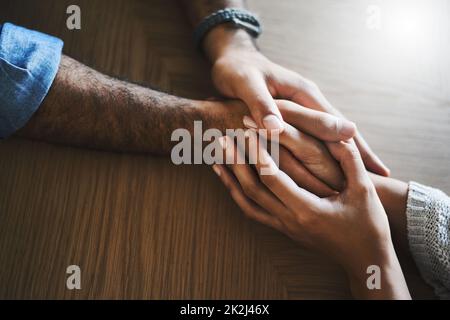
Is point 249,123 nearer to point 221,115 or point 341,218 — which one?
point 221,115

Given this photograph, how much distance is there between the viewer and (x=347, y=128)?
59cm

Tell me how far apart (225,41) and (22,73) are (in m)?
0.35

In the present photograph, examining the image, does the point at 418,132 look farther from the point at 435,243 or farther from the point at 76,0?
the point at 76,0

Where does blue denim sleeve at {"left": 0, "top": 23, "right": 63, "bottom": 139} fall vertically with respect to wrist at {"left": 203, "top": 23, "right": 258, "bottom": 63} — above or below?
below

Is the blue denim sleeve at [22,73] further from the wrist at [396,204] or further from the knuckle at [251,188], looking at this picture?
the wrist at [396,204]

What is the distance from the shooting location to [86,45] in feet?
2.27

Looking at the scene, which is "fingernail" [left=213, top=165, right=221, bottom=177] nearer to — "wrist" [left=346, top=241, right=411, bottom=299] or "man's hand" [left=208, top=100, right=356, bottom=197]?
"man's hand" [left=208, top=100, right=356, bottom=197]

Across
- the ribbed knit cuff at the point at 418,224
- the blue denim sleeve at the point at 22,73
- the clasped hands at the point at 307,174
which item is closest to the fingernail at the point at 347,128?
the clasped hands at the point at 307,174

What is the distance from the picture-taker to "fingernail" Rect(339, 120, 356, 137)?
593 mm

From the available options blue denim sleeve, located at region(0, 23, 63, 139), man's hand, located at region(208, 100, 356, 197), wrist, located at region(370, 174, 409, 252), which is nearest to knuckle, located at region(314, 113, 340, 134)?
man's hand, located at region(208, 100, 356, 197)

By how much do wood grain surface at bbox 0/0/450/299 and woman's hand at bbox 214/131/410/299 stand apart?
0.03m

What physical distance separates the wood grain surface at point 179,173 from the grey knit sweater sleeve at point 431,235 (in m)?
0.02
